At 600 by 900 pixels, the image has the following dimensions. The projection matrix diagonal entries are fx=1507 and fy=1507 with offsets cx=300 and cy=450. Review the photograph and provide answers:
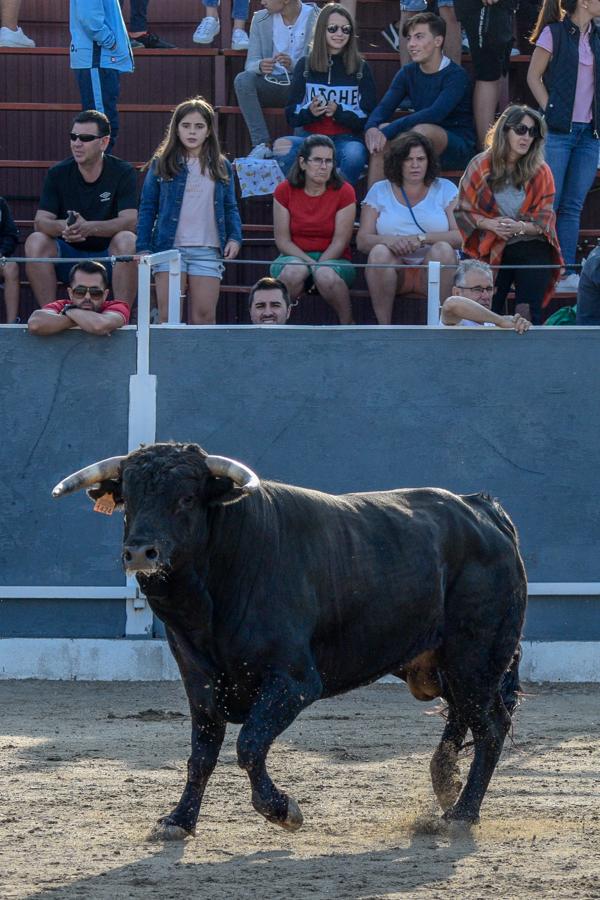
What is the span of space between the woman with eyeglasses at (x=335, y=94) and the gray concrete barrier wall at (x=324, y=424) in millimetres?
2328

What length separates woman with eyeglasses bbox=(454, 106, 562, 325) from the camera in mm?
9375

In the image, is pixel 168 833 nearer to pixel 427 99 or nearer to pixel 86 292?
pixel 86 292

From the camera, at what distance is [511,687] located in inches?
238

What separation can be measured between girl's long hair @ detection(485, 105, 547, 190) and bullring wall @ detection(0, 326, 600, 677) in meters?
1.05

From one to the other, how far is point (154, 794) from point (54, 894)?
59.7 inches

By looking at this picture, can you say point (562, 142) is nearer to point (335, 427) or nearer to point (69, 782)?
point (335, 427)

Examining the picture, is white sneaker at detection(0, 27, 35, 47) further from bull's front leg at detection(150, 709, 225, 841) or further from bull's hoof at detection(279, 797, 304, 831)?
bull's hoof at detection(279, 797, 304, 831)

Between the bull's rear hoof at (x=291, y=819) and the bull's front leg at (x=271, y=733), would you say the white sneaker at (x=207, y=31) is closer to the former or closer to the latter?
the bull's front leg at (x=271, y=733)

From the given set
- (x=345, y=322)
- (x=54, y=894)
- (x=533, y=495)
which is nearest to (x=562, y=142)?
(x=345, y=322)

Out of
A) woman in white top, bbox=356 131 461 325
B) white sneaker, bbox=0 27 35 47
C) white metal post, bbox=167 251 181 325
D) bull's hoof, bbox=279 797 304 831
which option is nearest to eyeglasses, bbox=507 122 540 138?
woman in white top, bbox=356 131 461 325

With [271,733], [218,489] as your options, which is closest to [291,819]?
[271,733]

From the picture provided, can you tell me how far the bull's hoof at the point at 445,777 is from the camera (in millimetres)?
5844

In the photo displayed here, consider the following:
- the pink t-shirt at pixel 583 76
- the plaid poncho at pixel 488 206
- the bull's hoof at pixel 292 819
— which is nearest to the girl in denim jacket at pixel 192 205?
the plaid poncho at pixel 488 206

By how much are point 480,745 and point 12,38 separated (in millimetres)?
9653
